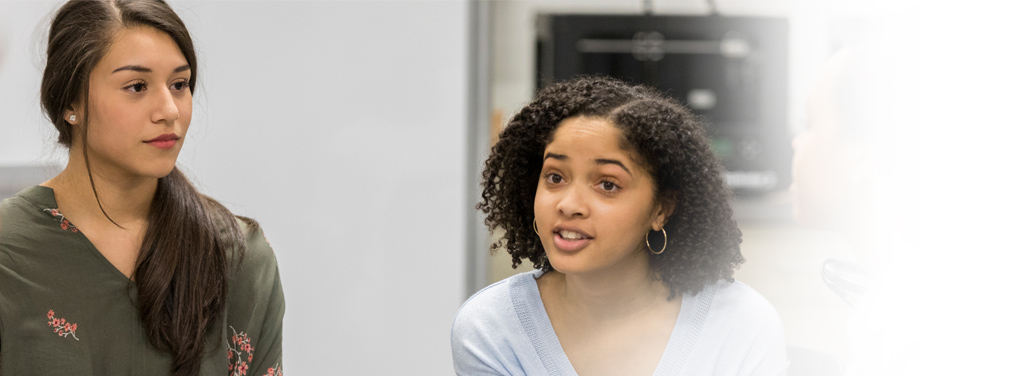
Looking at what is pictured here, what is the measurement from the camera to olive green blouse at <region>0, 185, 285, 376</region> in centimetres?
99

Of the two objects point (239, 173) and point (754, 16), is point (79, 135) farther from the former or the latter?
point (754, 16)

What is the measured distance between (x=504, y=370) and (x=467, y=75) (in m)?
1.06

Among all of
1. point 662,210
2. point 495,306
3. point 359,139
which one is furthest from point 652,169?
point 359,139

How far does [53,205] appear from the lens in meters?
1.03

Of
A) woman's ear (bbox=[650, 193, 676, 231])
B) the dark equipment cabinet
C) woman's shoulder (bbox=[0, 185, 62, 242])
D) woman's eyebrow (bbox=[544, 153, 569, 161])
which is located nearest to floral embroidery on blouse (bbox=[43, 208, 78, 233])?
woman's shoulder (bbox=[0, 185, 62, 242])

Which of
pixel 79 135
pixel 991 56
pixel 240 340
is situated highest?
pixel 991 56

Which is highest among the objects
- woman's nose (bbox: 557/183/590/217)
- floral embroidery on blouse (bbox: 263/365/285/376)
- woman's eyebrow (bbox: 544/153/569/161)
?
woman's eyebrow (bbox: 544/153/569/161)

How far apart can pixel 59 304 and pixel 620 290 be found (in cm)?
68

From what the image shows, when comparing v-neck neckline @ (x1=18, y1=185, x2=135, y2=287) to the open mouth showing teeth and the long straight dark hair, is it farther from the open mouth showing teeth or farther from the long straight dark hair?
the open mouth showing teeth

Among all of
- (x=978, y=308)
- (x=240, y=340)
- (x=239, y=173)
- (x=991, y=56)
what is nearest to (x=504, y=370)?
(x=240, y=340)

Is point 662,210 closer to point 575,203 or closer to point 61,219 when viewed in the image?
point 575,203

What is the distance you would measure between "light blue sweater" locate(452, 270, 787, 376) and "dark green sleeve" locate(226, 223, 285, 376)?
0.90 feet

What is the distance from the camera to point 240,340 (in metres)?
1.13

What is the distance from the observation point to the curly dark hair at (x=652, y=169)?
0.95 meters
